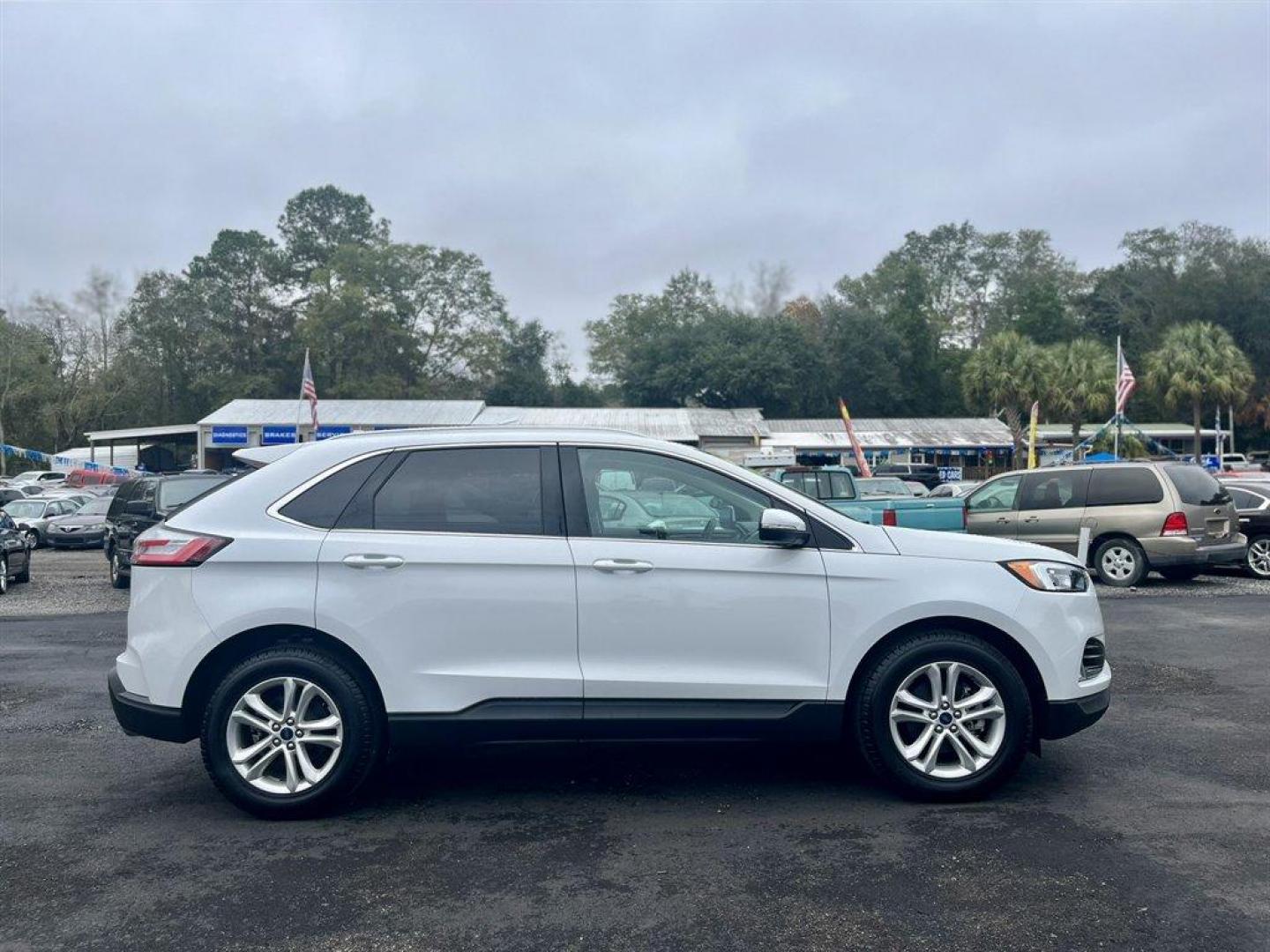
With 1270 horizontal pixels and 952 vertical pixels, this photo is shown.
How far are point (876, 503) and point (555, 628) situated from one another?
10164 millimetres

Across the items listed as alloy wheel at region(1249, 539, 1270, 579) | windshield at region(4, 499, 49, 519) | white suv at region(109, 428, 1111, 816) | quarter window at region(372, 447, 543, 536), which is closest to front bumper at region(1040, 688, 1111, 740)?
white suv at region(109, 428, 1111, 816)

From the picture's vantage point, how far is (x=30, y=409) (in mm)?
58875

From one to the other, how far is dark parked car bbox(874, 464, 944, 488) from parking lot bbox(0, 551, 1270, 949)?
37138mm

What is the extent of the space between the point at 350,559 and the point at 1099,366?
46.3m

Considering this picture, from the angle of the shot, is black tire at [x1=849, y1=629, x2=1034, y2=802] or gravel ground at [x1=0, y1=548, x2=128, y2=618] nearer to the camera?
black tire at [x1=849, y1=629, x2=1034, y2=802]

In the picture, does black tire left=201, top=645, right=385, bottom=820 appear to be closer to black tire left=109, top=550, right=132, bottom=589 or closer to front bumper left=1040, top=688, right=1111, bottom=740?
front bumper left=1040, top=688, right=1111, bottom=740

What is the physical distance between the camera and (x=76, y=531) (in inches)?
1026

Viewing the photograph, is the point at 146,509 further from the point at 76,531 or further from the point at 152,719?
the point at 76,531

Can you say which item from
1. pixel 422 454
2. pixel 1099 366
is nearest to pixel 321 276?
pixel 1099 366

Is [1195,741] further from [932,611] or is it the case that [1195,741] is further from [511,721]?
[511,721]

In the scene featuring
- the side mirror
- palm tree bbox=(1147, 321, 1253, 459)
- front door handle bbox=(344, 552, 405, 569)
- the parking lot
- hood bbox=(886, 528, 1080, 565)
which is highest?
palm tree bbox=(1147, 321, 1253, 459)

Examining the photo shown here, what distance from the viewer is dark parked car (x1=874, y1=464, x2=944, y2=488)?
141ft

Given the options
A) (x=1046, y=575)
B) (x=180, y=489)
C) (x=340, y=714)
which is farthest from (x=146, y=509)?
(x=1046, y=575)

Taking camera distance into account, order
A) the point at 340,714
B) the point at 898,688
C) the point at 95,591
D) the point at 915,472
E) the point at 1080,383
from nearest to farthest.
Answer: the point at 340,714
the point at 898,688
the point at 95,591
the point at 915,472
the point at 1080,383
